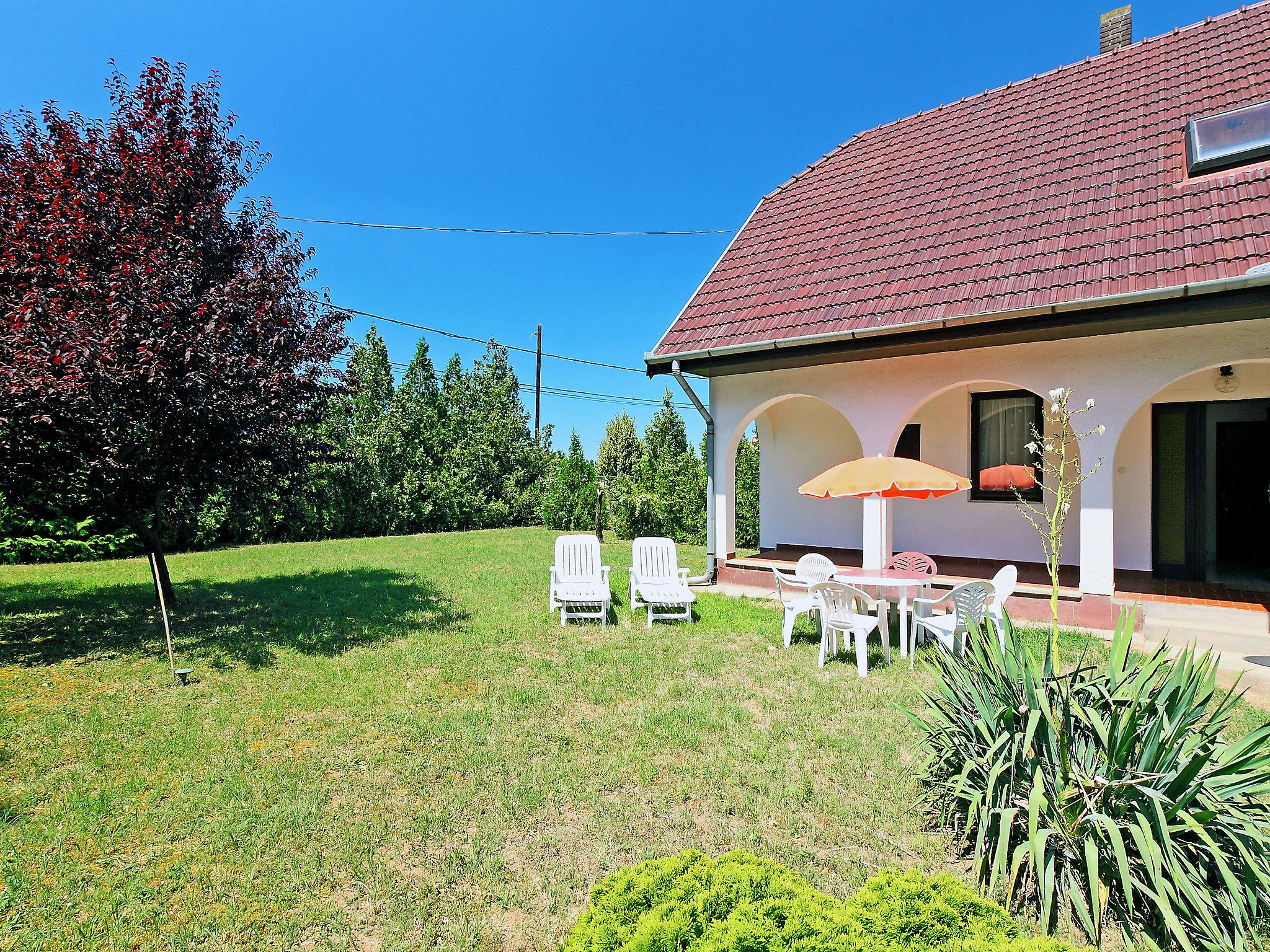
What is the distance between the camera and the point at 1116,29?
10.5 meters

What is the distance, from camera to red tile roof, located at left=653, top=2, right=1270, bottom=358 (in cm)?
672

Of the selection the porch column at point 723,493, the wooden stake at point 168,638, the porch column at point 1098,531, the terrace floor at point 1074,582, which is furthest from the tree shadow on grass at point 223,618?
the porch column at point 1098,531

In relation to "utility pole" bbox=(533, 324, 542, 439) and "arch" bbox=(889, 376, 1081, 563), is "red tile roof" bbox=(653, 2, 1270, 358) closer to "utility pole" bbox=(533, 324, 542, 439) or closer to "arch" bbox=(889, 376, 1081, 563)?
"arch" bbox=(889, 376, 1081, 563)

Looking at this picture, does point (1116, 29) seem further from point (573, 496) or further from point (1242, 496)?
point (573, 496)

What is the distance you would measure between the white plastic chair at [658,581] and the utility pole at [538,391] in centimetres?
1478

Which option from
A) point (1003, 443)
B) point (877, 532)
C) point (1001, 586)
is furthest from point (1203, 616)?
point (1003, 443)

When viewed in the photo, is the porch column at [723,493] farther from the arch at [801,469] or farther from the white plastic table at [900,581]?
the white plastic table at [900,581]

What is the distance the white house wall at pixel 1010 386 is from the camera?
6.74 meters

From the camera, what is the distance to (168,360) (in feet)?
19.3

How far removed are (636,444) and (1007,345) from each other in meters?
14.9

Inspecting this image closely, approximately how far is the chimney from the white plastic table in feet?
33.6

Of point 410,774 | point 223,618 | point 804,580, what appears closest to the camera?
point 410,774

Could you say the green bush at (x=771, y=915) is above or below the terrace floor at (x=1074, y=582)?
below

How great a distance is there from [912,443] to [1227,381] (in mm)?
4069
